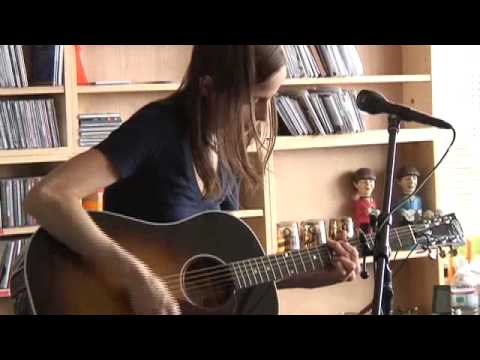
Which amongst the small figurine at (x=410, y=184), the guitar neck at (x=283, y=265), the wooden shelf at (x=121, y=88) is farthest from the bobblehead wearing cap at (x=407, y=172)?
the guitar neck at (x=283, y=265)

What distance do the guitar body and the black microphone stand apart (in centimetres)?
36

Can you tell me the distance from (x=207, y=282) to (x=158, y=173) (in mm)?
226

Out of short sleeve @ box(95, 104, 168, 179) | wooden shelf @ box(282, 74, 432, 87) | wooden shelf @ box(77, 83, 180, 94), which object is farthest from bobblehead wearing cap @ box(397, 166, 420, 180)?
short sleeve @ box(95, 104, 168, 179)

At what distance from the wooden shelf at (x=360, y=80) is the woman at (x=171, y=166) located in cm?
80

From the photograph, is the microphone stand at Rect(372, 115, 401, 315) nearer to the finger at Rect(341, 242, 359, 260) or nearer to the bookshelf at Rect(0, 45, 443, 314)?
the finger at Rect(341, 242, 359, 260)

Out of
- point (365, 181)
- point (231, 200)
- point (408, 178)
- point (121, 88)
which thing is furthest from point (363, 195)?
point (231, 200)

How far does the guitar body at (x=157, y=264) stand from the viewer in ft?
4.36

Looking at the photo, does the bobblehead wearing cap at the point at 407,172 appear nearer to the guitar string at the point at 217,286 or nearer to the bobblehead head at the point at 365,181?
the bobblehead head at the point at 365,181

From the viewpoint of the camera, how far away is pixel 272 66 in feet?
5.00
